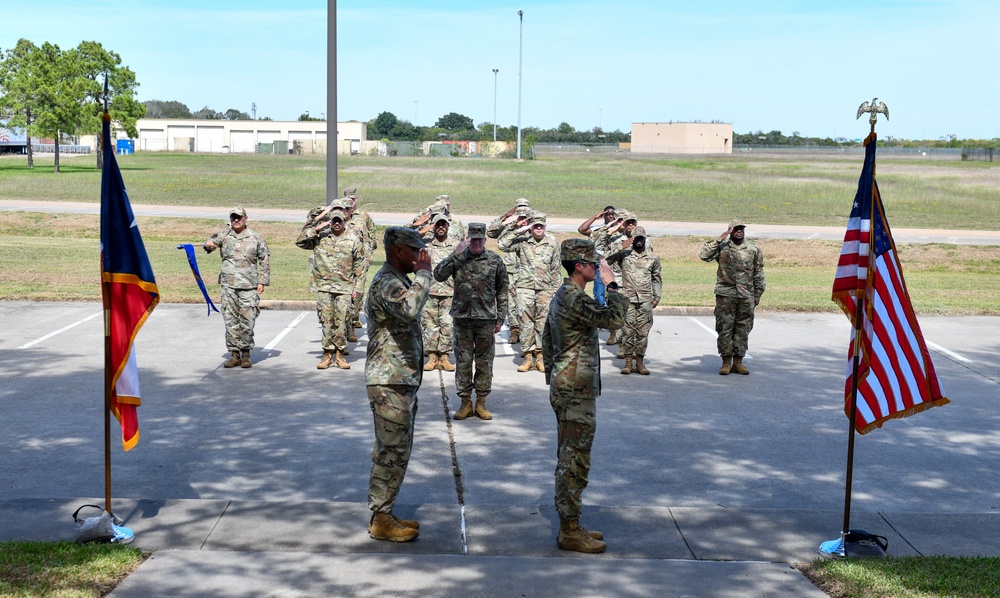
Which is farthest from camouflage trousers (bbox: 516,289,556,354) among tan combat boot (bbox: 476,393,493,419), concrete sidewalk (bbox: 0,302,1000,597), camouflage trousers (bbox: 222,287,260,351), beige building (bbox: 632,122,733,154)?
beige building (bbox: 632,122,733,154)

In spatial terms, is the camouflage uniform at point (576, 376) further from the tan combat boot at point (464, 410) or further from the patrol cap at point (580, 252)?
the tan combat boot at point (464, 410)

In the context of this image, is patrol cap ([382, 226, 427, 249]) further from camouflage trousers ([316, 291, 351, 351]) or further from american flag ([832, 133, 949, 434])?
camouflage trousers ([316, 291, 351, 351])

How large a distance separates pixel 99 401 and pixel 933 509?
8.70 metres

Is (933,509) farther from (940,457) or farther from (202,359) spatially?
(202,359)

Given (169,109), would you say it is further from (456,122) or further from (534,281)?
(534,281)

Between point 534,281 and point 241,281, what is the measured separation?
13.0 feet

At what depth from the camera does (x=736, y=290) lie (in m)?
14.0

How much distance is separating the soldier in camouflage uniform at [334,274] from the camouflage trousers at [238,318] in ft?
2.93

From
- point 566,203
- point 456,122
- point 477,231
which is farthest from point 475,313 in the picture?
point 456,122

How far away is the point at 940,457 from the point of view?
1028 centimetres

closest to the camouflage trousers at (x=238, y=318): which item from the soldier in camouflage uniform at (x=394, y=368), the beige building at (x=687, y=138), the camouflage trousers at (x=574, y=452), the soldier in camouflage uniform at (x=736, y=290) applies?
the soldier in camouflage uniform at (x=736, y=290)

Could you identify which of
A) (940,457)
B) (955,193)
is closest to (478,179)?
(955,193)

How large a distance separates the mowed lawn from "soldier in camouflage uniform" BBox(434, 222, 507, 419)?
336 inches

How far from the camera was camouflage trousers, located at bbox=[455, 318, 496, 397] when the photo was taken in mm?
11570
